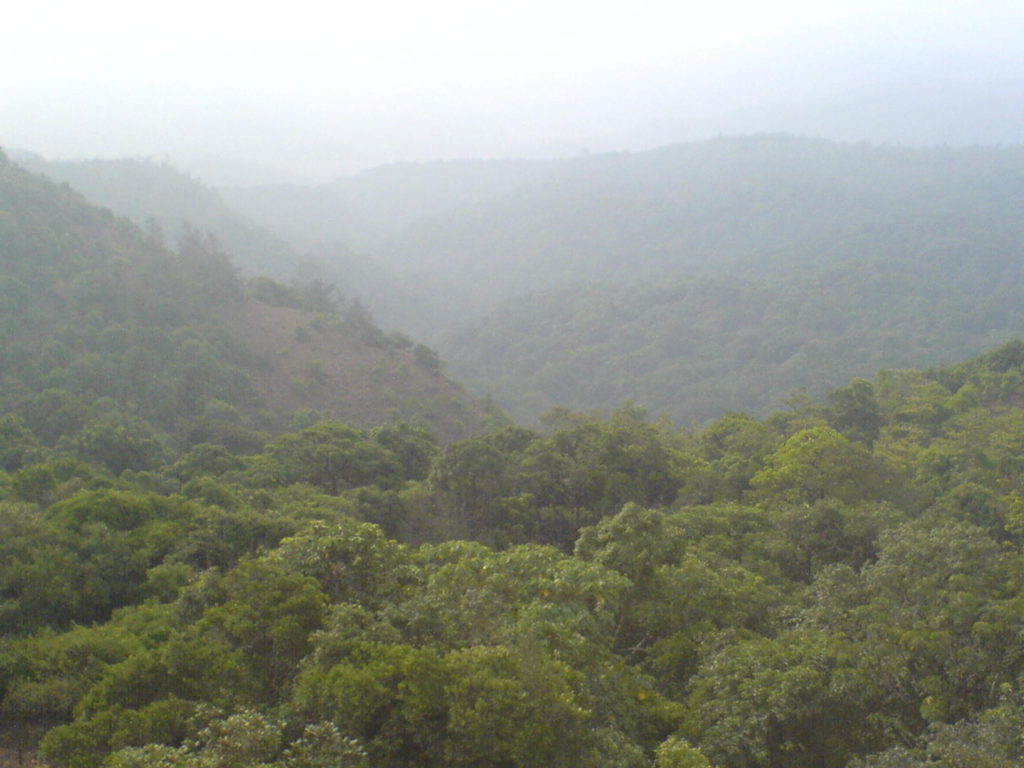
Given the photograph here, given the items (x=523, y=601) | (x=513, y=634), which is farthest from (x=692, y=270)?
(x=513, y=634)

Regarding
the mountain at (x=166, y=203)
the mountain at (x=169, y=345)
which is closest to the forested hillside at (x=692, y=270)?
the mountain at (x=166, y=203)

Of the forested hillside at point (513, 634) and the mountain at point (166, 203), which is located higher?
the mountain at point (166, 203)

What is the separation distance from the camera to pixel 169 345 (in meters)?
42.6

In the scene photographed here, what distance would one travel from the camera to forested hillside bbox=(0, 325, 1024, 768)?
24.2ft

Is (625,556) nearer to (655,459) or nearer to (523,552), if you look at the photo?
(523,552)

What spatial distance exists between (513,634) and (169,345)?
39.0 meters

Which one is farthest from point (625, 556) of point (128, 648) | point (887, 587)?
point (128, 648)

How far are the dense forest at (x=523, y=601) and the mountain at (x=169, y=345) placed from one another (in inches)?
417

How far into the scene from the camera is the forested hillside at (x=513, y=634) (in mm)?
7387

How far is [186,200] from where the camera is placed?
4407 inches

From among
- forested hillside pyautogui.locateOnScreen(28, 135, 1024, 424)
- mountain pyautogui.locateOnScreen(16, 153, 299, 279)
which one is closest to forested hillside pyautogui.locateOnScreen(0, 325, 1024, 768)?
forested hillside pyautogui.locateOnScreen(28, 135, 1024, 424)

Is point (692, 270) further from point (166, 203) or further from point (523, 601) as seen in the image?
point (523, 601)

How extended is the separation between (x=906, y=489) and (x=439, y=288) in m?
115

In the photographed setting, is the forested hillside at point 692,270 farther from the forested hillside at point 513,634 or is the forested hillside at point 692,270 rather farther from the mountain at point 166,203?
the forested hillside at point 513,634
